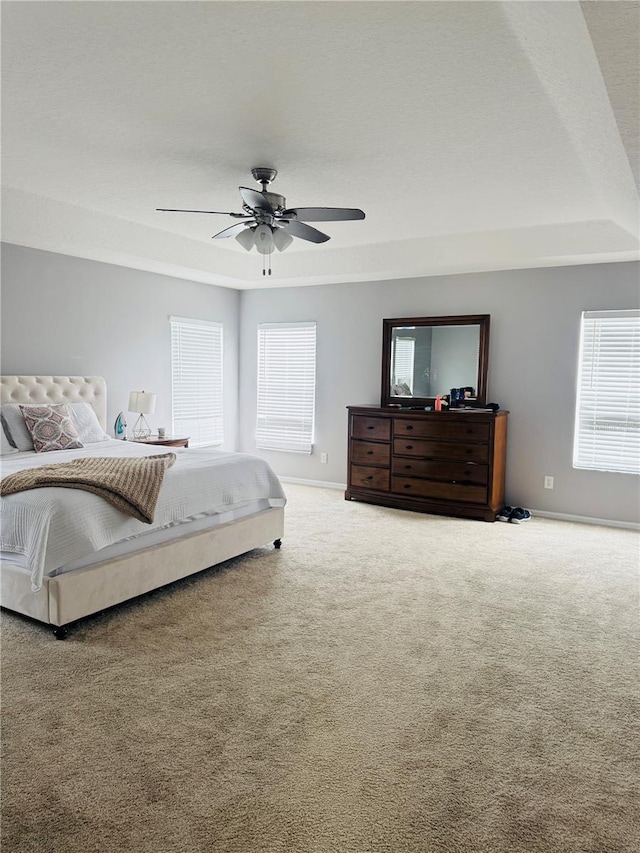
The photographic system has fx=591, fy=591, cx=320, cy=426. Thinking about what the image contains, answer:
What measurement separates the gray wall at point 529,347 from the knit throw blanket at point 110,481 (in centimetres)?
353

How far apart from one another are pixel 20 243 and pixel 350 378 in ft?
11.7

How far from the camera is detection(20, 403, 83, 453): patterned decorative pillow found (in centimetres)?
448

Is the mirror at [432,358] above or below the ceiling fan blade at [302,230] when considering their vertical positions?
below

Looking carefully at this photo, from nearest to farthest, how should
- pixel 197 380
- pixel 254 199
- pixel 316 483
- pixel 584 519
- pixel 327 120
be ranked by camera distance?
1. pixel 327 120
2. pixel 254 199
3. pixel 584 519
4. pixel 197 380
5. pixel 316 483

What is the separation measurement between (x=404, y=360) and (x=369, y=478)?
4.38ft

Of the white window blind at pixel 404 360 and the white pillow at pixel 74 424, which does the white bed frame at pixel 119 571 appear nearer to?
the white pillow at pixel 74 424

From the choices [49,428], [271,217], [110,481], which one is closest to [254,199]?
[271,217]

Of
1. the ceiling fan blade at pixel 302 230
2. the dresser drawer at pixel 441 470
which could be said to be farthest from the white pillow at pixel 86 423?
the dresser drawer at pixel 441 470

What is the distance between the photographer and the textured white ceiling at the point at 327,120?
2180 millimetres

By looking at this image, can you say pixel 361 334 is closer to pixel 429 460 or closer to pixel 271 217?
pixel 429 460

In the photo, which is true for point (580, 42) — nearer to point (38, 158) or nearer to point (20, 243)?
point (38, 158)

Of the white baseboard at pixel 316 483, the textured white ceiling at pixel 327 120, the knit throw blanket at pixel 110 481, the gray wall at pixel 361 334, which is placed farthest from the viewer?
the white baseboard at pixel 316 483

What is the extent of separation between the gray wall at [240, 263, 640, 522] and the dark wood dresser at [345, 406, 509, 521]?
29 centimetres

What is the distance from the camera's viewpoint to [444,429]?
565 cm
